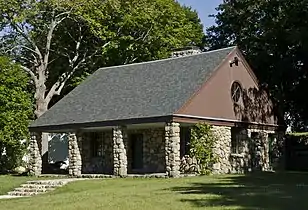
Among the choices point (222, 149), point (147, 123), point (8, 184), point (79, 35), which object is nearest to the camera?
point (8, 184)

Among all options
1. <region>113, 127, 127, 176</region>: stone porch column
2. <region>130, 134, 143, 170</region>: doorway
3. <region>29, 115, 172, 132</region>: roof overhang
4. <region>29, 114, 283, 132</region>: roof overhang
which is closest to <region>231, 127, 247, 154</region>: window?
<region>29, 114, 283, 132</region>: roof overhang

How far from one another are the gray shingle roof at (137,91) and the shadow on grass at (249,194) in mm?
6085

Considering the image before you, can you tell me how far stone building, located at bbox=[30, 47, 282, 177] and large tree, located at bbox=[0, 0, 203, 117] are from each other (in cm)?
576

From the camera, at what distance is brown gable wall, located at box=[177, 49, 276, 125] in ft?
87.0

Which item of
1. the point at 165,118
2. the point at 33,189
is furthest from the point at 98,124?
the point at 33,189

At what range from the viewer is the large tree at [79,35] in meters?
36.8

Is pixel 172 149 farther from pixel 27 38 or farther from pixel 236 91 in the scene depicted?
pixel 27 38

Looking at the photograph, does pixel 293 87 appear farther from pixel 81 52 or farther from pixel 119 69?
pixel 81 52

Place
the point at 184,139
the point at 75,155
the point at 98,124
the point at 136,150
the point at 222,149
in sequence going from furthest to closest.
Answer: the point at 136,150 → the point at 75,155 → the point at 184,139 → the point at 222,149 → the point at 98,124

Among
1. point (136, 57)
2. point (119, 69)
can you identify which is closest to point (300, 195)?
point (119, 69)

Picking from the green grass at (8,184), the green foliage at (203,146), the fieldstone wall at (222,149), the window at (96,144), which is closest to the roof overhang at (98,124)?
the green foliage at (203,146)

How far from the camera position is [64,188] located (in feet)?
73.6

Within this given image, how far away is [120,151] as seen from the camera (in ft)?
89.2

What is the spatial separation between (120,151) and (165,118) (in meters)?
3.29
